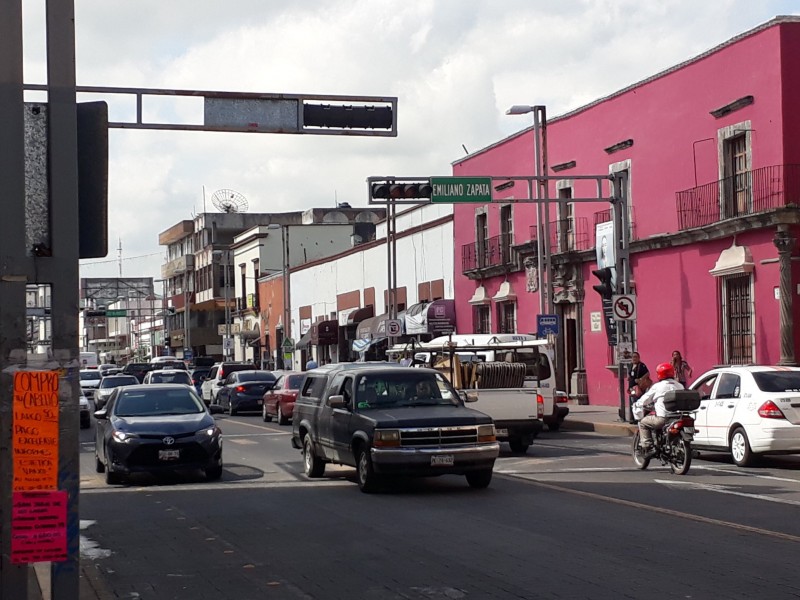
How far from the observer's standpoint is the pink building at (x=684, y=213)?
92.6 ft

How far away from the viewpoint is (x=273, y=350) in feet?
270

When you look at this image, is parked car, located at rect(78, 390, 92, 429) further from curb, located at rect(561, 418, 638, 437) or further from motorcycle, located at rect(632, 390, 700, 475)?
motorcycle, located at rect(632, 390, 700, 475)

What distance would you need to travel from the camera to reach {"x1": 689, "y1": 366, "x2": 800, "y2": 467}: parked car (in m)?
18.7

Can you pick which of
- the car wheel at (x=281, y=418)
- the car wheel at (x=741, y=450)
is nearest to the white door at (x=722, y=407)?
the car wheel at (x=741, y=450)

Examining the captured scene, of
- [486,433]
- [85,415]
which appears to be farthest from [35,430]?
[85,415]

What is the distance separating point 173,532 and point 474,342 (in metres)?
14.3

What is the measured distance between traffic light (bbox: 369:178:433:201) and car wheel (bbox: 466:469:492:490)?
12.3m

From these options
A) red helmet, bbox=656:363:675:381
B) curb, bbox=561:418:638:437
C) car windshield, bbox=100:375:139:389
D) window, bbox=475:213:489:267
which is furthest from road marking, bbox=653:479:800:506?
window, bbox=475:213:489:267

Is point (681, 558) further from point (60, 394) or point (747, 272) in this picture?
point (747, 272)

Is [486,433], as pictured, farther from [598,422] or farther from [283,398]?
[283,398]

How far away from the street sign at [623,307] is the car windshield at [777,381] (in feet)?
27.8

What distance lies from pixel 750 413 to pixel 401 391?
5.81 meters

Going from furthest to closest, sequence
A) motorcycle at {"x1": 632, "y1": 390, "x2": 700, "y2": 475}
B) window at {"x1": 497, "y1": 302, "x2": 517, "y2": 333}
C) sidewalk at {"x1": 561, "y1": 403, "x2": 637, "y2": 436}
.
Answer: window at {"x1": 497, "y1": 302, "x2": 517, "y2": 333} < sidewalk at {"x1": 561, "y1": 403, "x2": 637, "y2": 436} < motorcycle at {"x1": 632, "y1": 390, "x2": 700, "y2": 475}

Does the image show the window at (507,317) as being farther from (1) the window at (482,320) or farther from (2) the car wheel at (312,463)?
(2) the car wheel at (312,463)
